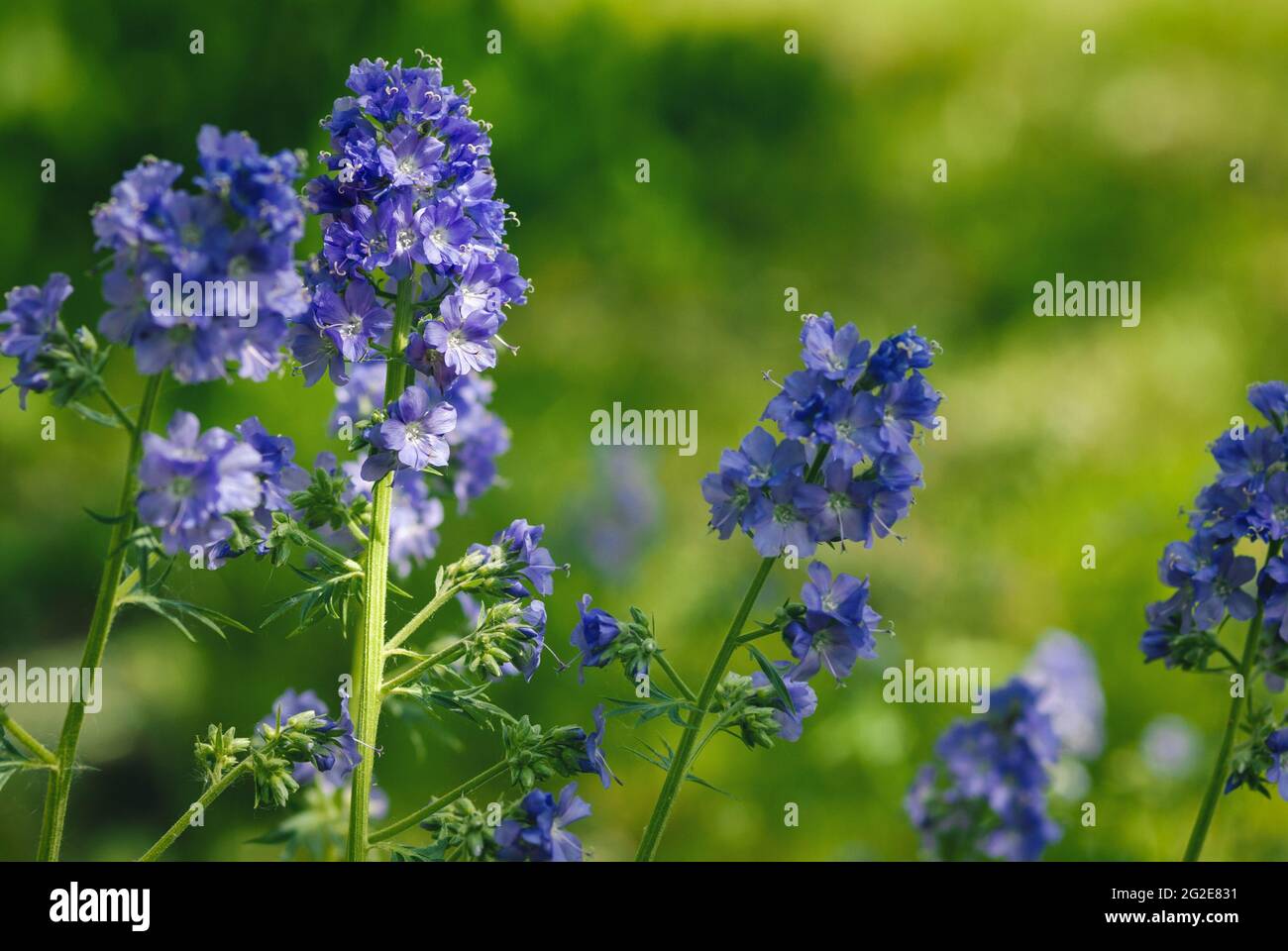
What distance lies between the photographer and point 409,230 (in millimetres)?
1981

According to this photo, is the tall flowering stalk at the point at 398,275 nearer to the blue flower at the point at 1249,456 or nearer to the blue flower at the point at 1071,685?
the blue flower at the point at 1249,456

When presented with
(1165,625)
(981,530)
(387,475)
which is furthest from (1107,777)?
(387,475)

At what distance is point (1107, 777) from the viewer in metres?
4.30

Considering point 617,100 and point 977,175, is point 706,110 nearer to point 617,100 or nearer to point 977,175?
point 617,100

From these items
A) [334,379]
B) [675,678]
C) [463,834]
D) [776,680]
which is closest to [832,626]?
[776,680]

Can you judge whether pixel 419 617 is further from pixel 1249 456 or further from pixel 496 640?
pixel 1249 456

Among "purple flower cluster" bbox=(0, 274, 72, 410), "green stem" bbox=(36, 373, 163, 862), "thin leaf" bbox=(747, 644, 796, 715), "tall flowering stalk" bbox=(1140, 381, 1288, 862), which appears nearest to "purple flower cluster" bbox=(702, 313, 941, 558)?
"thin leaf" bbox=(747, 644, 796, 715)

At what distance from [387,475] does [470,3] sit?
194 inches

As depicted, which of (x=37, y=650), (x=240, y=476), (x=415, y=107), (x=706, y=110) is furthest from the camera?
(x=706, y=110)

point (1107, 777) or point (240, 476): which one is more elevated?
point (240, 476)

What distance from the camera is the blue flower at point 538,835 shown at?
1.93 m

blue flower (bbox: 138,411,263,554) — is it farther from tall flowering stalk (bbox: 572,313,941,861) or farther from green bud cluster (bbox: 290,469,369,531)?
tall flowering stalk (bbox: 572,313,941,861)

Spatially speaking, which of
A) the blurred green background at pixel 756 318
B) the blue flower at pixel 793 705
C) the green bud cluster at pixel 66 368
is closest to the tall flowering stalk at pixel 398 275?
the green bud cluster at pixel 66 368

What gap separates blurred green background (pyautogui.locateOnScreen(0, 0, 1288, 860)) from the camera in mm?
4562
